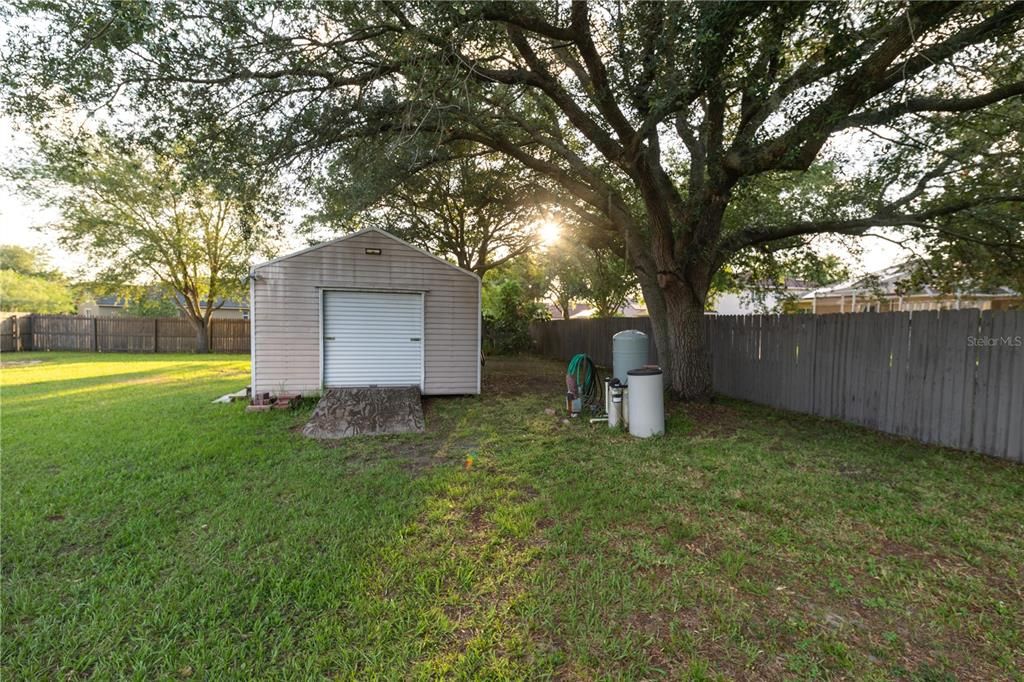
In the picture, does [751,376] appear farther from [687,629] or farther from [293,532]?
[293,532]

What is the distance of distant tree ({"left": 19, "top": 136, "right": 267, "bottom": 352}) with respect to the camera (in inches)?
587

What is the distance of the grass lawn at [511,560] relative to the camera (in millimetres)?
1773

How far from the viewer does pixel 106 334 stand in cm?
1698

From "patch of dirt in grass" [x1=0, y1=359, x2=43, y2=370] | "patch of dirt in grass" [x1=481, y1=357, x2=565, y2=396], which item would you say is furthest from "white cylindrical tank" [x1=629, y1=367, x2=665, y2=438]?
"patch of dirt in grass" [x1=0, y1=359, x2=43, y2=370]

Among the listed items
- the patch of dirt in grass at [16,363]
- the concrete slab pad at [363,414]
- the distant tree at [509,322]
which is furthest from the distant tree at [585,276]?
the patch of dirt in grass at [16,363]

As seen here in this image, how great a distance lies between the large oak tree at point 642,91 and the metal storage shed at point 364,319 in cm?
156

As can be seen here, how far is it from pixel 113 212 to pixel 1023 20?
22742 mm

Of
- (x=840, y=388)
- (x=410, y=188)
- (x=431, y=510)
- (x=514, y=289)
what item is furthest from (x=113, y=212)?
(x=840, y=388)

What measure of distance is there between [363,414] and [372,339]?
6.69 ft

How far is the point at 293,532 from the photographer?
2.76 m

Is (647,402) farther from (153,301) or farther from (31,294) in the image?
(31,294)

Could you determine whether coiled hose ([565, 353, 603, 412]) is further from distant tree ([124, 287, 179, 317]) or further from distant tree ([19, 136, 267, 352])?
distant tree ([124, 287, 179, 317])

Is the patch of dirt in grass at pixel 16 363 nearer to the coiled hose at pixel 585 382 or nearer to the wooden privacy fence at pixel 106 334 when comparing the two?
the wooden privacy fence at pixel 106 334

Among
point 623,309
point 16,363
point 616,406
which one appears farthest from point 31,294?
point 623,309
